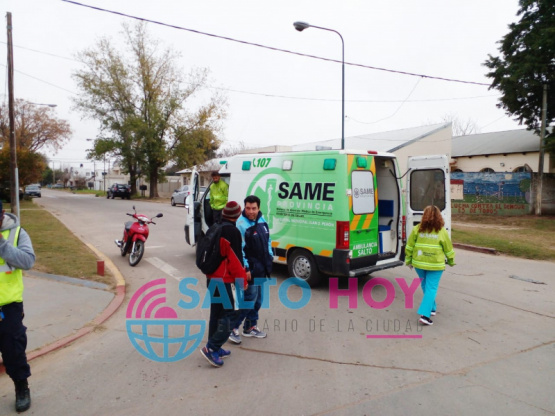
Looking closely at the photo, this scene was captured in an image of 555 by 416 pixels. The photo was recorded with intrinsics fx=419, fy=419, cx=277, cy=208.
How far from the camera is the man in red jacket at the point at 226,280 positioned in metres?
4.18

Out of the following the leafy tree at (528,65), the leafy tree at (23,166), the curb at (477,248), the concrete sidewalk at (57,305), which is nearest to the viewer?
the concrete sidewalk at (57,305)

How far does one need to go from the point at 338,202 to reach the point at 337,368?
2.86 metres

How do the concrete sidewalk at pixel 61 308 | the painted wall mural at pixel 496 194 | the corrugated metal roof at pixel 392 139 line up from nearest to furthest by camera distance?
the concrete sidewalk at pixel 61 308
the painted wall mural at pixel 496 194
the corrugated metal roof at pixel 392 139

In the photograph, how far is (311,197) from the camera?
688 cm

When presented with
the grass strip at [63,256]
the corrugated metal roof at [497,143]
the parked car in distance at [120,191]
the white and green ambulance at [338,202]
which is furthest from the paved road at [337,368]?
the parked car in distance at [120,191]

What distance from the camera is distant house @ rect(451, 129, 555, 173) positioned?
2778 centimetres

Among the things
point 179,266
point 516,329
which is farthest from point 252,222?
point 179,266

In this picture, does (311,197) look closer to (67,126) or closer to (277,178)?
(277,178)

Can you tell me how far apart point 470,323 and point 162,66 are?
132 ft

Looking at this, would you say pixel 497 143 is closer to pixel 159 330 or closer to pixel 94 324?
pixel 159 330

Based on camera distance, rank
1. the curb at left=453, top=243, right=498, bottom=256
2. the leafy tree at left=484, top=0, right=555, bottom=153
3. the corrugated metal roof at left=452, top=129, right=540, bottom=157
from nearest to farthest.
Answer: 1. the curb at left=453, top=243, right=498, bottom=256
2. the leafy tree at left=484, top=0, right=555, bottom=153
3. the corrugated metal roof at left=452, top=129, right=540, bottom=157

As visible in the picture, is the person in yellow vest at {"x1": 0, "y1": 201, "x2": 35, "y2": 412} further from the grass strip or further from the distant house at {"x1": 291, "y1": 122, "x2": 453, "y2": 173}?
the distant house at {"x1": 291, "y1": 122, "x2": 453, "y2": 173}

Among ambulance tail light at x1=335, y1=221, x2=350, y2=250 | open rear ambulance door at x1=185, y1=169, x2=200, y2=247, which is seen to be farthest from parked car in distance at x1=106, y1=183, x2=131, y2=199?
ambulance tail light at x1=335, y1=221, x2=350, y2=250

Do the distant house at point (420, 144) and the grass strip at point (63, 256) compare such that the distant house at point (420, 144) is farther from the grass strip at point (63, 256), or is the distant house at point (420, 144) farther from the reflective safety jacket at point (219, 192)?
the reflective safety jacket at point (219, 192)
